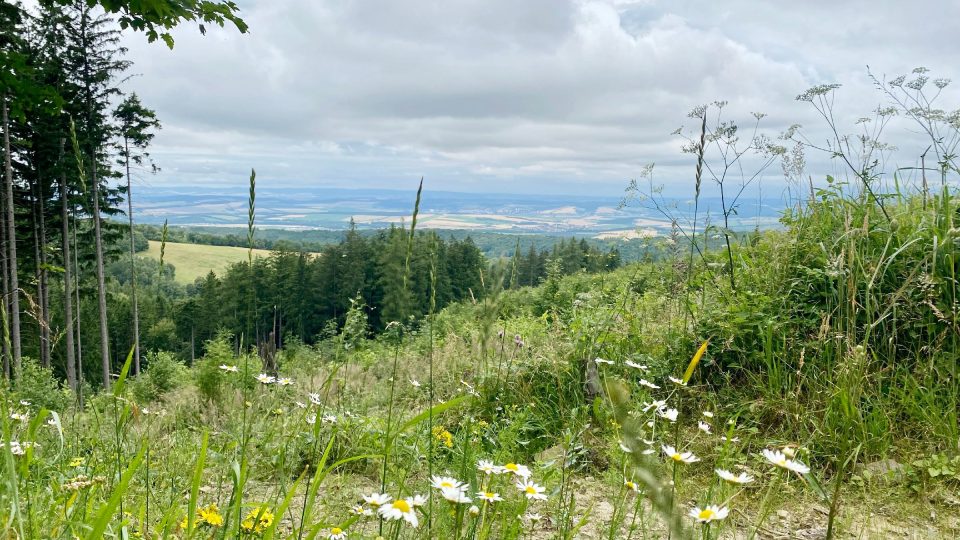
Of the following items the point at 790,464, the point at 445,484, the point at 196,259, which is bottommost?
the point at 196,259

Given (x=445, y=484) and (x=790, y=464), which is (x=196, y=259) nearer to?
(x=445, y=484)

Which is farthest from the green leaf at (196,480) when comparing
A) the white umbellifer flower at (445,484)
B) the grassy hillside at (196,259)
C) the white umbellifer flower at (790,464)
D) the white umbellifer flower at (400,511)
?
the grassy hillside at (196,259)

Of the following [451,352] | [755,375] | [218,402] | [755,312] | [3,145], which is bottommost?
[218,402]

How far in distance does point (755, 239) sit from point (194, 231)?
121 metres

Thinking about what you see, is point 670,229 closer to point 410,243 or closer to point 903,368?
point 903,368

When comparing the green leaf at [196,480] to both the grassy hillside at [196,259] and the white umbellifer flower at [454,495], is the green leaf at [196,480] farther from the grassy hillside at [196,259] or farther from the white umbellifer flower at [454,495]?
the grassy hillside at [196,259]

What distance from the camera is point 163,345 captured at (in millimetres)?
57719

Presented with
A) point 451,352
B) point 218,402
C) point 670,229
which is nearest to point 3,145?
point 218,402

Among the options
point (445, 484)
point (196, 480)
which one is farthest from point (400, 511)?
point (196, 480)

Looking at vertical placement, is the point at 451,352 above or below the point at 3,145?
below

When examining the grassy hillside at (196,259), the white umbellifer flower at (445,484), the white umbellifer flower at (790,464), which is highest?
the white umbellifer flower at (790,464)

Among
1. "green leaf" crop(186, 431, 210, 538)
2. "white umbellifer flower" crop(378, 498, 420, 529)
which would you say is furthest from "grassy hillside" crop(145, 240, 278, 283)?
"white umbellifer flower" crop(378, 498, 420, 529)

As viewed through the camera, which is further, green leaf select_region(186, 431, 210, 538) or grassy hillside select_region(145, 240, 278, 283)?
grassy hillside select_region(145, 240, 278, 283)

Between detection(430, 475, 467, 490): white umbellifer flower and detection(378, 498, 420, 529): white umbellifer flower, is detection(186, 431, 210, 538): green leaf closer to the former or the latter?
detection(378, 498, 420, 529): white umbellifer flower
